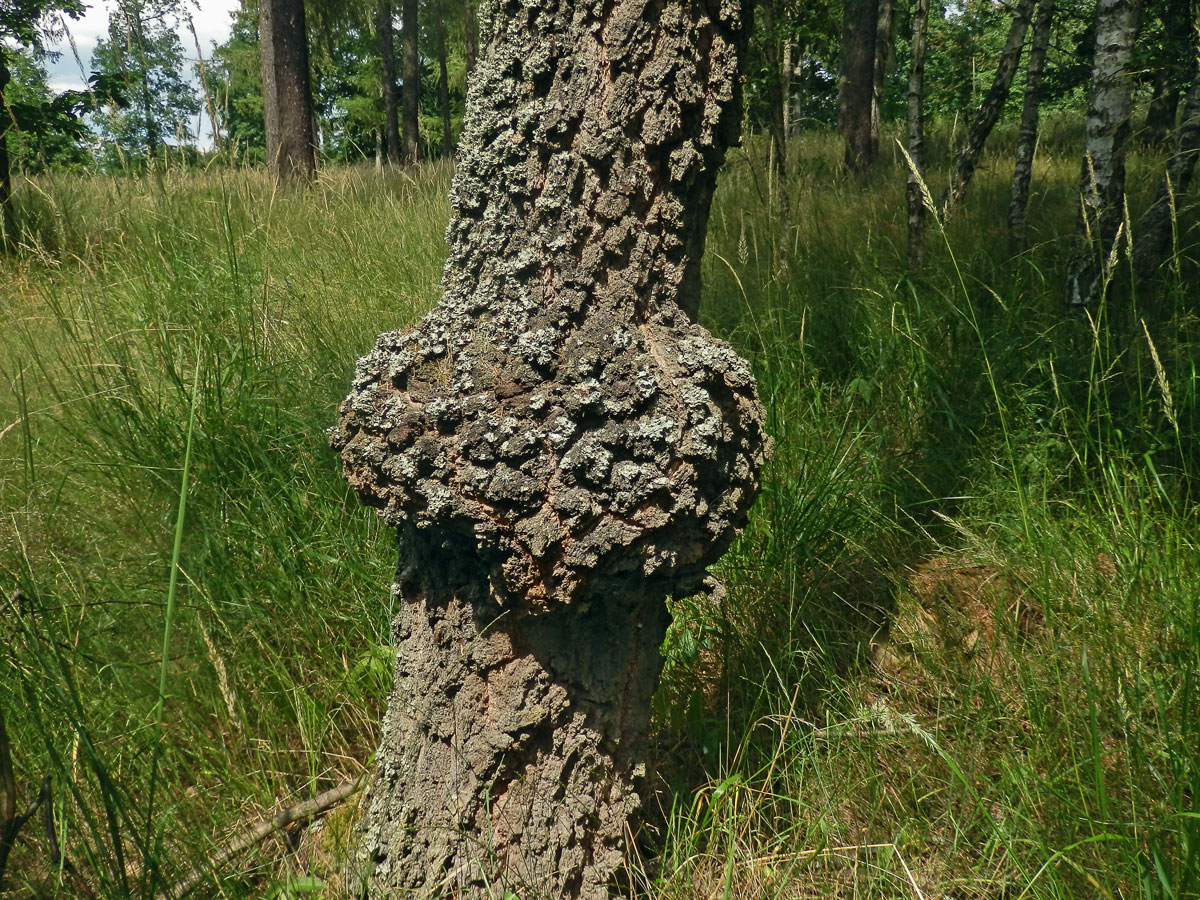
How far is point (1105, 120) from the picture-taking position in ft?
12.4

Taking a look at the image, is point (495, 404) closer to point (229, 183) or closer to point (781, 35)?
point (229, 183)

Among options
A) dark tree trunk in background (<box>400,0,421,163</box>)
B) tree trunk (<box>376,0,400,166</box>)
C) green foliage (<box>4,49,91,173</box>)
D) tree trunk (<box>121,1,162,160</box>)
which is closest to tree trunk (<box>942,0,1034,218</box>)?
tree trunk (<box>121,1,162,160</box>)

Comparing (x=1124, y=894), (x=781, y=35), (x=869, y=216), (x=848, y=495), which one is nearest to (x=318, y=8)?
(x=781, y=35)

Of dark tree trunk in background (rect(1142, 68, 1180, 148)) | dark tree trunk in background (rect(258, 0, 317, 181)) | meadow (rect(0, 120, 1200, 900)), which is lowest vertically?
meadow (rect(0, 120, 1200, 900))

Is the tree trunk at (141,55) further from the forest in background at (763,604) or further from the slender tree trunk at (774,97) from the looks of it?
the slender tree trunk at (774,97)

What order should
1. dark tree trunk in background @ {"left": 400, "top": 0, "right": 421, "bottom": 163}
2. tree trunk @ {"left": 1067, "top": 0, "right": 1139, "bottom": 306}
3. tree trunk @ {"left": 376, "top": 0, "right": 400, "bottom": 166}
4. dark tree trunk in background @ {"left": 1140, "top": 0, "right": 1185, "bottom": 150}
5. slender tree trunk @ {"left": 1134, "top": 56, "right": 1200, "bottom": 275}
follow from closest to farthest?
tree trunk @ {"left": 1067, "top": 0, "right": 1139, "bottom": 306} < slender tree trunk @ {"left": 1134, "top": 56, "right": 1200, "bottom": 275} < dark tree trunk in background @ {"left": 1140, "top": 0, "right": 1185, "bottom": 150} < dark tree trunk in background @ {"left": 400, "top": 0, "right": 421, "bottom": 163} < tree trunk @ {"left": 376, "top": 0, "right": 400, "bottom": 166}

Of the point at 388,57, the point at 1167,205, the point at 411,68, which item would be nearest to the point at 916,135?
the point at 1167,205

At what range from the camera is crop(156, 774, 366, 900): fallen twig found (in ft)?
4.95

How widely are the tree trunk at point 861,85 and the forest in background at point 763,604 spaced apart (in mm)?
7276

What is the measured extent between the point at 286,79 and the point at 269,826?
935 cm

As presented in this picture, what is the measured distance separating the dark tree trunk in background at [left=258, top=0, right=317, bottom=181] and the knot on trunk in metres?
8.56

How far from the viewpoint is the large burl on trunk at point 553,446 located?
1314mm

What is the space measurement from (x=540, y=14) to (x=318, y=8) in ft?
51.5

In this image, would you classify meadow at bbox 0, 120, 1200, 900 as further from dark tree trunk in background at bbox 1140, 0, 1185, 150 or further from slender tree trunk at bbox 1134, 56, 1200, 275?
dark tree trunk in background at bbox 1140, 0, 1185, 150
